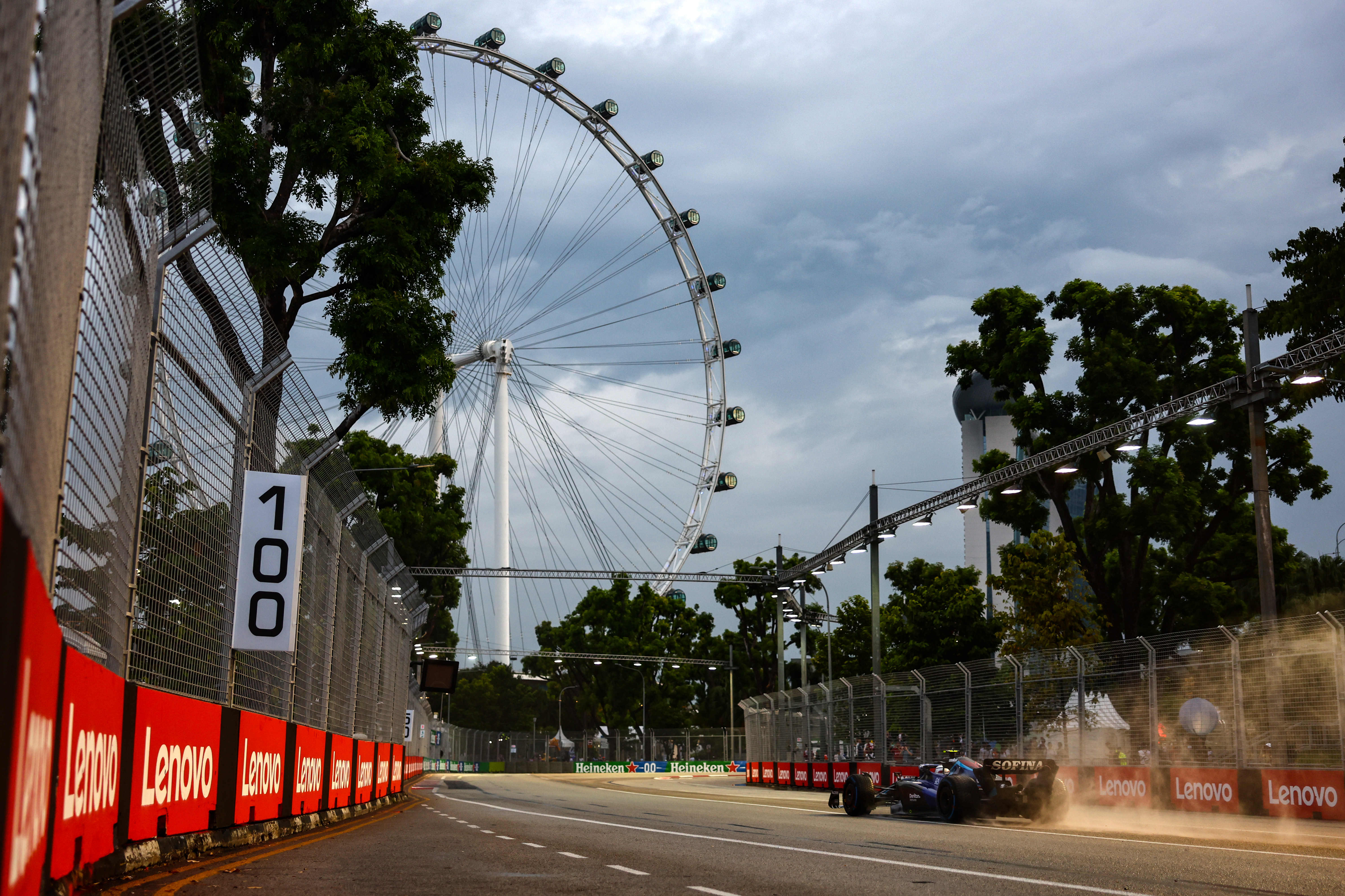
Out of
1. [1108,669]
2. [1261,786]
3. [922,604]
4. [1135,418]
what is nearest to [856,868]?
[1261,786]

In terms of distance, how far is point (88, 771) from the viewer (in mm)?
5918

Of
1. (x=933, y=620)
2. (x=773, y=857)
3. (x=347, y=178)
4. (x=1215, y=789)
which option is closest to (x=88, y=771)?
(x=773, y=857)

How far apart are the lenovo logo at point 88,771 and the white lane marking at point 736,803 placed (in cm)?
1505

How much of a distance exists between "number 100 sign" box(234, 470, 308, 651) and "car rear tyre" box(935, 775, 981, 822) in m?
10.1

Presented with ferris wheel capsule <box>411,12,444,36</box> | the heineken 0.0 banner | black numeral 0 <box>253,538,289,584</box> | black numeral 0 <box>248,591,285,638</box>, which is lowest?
the heineken 0.0 banner

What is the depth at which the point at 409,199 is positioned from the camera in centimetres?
1911

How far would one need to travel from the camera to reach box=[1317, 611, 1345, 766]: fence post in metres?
17.5

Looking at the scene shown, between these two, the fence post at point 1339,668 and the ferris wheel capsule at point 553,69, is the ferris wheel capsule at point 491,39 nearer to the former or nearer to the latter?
the ferris wheel capsule at point 553,69

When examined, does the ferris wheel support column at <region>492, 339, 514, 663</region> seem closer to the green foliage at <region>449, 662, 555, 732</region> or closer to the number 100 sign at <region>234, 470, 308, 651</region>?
the number 100 sign at <region>234, 470, 308, 651</region>

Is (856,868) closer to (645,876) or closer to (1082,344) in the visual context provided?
(645,876)

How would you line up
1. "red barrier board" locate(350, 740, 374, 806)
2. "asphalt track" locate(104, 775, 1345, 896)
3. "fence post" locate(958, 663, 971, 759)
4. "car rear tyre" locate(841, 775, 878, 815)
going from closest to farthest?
"asphalt track" locate(104, 775, 1345, 896) → "red barrier board" locate(350, 740, 374, 806) → "car rear tyre" locate(841, 775, 878, 815) → "fence post" locate(958, 663, 971, 759)

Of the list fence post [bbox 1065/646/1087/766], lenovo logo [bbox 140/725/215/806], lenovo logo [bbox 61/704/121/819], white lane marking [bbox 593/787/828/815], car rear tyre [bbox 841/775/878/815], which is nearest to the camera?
lenovo logo [bbox 61/704/121/819]

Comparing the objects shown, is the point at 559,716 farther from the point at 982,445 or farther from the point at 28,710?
the point at 28,710

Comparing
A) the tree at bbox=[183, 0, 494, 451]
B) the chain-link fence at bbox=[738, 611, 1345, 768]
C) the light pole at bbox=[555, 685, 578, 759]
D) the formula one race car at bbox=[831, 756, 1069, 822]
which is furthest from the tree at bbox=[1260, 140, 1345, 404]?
the light pole at bbox=[555, 685, 578, 759]
